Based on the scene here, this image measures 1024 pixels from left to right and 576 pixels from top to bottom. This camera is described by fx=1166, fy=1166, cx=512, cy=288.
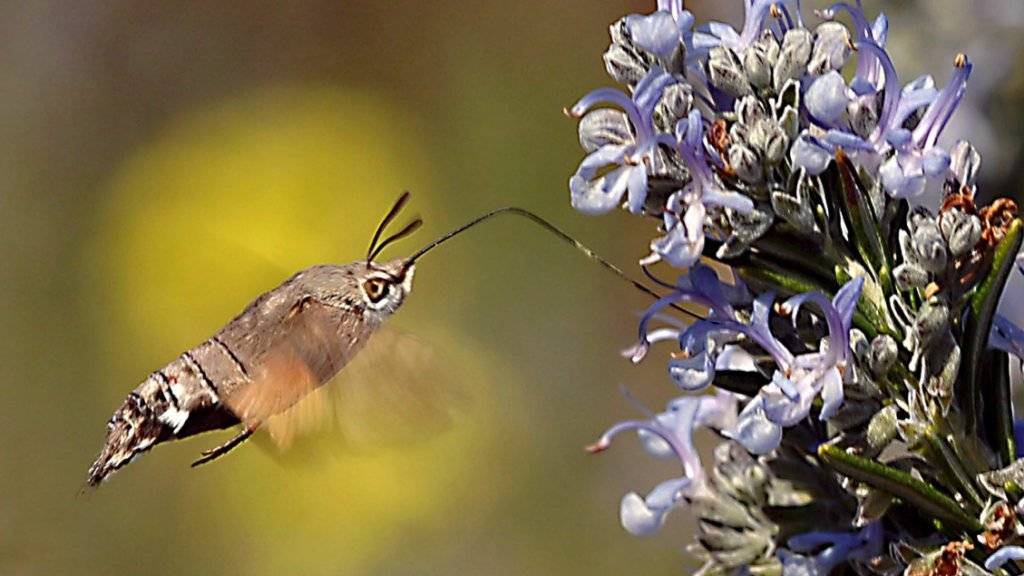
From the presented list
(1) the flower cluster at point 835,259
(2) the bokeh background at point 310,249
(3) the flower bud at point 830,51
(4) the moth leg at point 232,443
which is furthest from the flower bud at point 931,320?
(2) the bokeh background at point 310,249

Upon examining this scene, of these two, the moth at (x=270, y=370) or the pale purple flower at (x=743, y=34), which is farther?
the moth at (x=270, y=370)

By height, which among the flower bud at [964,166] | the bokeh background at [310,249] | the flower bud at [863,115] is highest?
the flower bud at [863,115]

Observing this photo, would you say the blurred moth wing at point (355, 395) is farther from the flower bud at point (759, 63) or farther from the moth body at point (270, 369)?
the flower bud at point (759, 63)

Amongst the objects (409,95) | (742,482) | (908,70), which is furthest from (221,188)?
(742,482)

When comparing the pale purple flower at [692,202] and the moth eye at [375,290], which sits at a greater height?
the pale purple flower at [692,202]

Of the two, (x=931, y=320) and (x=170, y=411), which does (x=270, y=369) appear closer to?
(x=170, y=411)

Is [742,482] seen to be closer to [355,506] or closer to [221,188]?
[355,506]
